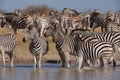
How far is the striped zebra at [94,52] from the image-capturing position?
17.6 m

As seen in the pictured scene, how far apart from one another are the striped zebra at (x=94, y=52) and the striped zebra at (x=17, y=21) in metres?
10.1

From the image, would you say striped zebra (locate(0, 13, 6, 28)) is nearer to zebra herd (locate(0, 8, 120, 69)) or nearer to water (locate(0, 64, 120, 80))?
zebra herd (locate(0, 8, 120, 69))

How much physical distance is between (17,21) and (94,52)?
11.3 m

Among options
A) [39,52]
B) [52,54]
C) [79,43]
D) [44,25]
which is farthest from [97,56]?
[44,25]

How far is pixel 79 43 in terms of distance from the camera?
1850cm

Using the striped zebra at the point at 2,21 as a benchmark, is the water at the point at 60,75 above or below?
below

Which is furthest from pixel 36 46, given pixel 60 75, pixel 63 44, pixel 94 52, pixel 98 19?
pixel 98 19

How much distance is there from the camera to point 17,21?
2861cm

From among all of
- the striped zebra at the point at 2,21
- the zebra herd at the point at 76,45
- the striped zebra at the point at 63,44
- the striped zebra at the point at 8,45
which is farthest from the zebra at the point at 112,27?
the striped zebra at the point at 2,21

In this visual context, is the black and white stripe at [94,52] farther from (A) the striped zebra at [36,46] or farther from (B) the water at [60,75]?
(A) the striped zebra at [36,46]

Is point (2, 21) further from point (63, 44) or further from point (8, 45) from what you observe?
point (63, 44)

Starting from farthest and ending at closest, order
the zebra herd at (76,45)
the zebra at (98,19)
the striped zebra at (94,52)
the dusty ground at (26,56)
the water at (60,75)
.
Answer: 1. the zebra at (98,19)
2. the dusty ground at (26,56)
3. the zebra herd at (76,45)
4. the striped zebra at (94,52)
5. the water at (60,75)

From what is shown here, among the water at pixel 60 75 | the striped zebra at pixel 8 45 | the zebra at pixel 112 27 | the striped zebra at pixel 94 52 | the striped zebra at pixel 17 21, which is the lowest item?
the water at pixel 60 75

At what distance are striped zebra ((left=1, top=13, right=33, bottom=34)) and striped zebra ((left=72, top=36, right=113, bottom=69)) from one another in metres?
10.1
